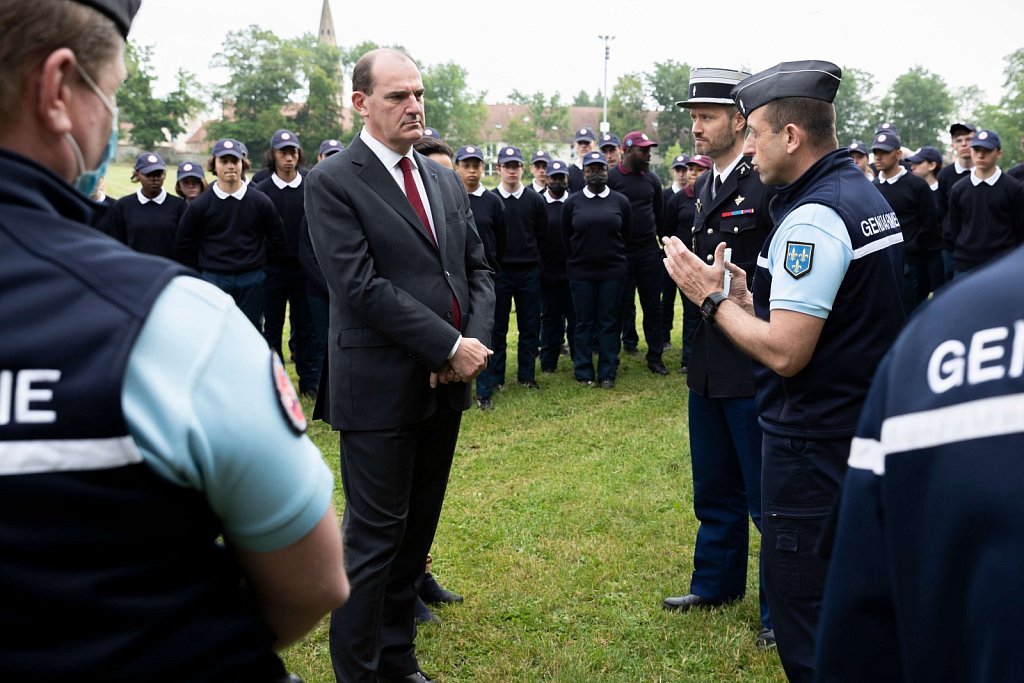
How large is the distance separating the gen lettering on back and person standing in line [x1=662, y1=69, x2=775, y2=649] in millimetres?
3142

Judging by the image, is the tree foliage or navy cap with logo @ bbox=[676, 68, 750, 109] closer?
navy cap with logo @ bbox=[676, 68, 750, 109]

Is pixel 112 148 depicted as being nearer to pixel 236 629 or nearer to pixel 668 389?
pixel 236 629

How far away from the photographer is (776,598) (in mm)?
3125

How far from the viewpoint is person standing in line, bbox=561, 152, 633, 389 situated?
9.84m

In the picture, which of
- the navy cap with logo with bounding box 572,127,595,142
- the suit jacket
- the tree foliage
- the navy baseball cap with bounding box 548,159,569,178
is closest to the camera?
the suit jacket

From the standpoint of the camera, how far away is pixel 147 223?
30.6 ft

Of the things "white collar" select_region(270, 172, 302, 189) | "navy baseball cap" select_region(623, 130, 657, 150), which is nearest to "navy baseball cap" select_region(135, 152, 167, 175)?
"white collar" select_region(270, 172, 302, 189)

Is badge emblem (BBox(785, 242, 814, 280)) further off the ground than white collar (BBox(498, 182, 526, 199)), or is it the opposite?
white collar (BBox(498, 182, 526, 199))

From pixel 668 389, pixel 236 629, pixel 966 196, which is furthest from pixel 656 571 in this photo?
pixel 966 196

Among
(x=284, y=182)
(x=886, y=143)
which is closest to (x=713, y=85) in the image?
(x=284, y=182)

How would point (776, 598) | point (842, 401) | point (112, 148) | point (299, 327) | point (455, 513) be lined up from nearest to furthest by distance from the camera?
1. point (112, 148)
2. point (842, 401)
3. point (776, 598)
4. point (455, 513)
5. point (299, 327)

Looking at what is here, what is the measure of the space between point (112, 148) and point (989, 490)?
1.32 metres

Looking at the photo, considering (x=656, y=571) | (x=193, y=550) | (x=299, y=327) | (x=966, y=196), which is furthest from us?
(x=966, y=196)

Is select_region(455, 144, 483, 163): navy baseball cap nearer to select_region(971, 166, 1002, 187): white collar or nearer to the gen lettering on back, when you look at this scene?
select_region(971, 166, 1002, 187): white collar
